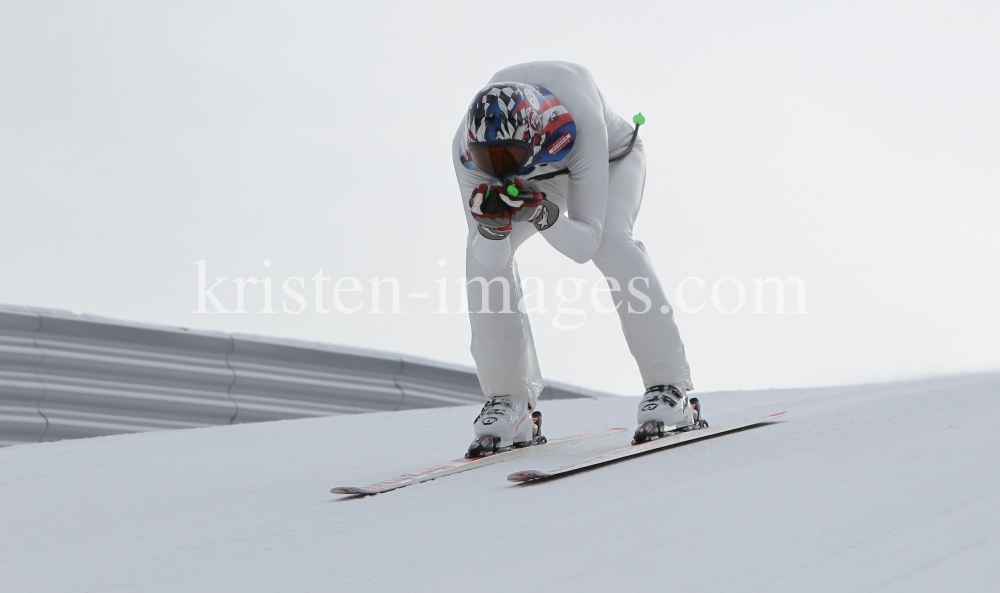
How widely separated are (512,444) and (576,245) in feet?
2.34

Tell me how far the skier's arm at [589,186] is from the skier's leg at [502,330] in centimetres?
20

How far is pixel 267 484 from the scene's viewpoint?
2.26 m

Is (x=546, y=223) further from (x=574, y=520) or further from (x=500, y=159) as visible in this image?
(x=574, y=520)

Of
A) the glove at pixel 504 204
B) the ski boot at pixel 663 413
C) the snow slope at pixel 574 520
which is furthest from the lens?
the ski boot at pixel 663 413

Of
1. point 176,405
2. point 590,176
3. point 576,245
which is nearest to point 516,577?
point 576,245

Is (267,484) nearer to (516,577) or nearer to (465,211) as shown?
(465,211)

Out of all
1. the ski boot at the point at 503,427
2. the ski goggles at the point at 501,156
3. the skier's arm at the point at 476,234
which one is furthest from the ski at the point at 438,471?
the ski goggles at the point at 501,156

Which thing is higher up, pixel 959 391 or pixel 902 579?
pixel 959 391

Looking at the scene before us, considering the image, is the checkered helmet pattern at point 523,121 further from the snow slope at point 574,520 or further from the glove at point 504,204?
the snow slope at point 574,520

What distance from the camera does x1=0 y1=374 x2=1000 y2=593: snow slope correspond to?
1.18m

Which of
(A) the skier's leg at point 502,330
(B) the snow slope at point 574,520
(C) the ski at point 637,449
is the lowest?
(B) the snow slope at point 574,520

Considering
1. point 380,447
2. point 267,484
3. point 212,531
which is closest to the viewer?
point 212,531

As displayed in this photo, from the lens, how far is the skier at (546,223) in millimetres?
2129

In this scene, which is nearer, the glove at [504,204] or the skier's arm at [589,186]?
the glove at [504,204]
